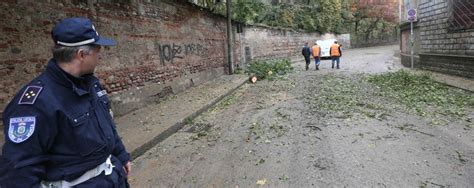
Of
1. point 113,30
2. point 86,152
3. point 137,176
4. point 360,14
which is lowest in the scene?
point 137,176

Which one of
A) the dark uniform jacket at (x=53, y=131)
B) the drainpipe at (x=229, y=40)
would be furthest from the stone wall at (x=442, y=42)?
the dark uniform jacket at (x=53, y=131)

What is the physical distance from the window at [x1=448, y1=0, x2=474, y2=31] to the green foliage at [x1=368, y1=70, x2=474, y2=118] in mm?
2302

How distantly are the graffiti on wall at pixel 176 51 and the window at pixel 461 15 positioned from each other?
33.2ft

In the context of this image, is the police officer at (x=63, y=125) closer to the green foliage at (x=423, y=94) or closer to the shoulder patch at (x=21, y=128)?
the shoulder patch at (x=21, y=128)

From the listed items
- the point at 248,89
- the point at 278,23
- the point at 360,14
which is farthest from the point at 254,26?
the point at 360,14

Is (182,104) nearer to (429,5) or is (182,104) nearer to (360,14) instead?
(429,5)

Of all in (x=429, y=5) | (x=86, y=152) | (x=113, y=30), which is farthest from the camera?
(x=429, y=5)

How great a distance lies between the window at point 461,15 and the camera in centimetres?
1511

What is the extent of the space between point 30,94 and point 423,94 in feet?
38.8

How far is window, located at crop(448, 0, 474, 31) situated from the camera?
15.1 metres

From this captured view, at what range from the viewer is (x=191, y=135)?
839 centimetres

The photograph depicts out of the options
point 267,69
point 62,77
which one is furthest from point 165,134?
point 267,69

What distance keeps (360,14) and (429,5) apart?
30.7 meters

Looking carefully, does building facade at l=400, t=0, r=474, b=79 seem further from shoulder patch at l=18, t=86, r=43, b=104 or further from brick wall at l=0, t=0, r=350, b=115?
shoulder patch at l=18, t=86, r=43, b=104
